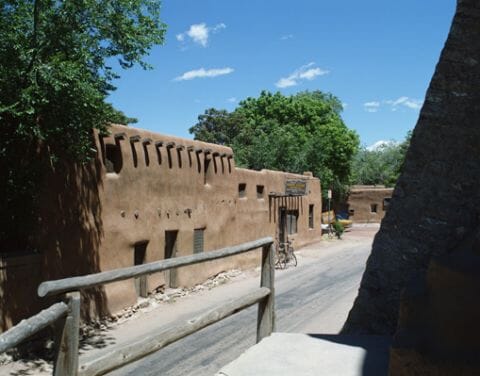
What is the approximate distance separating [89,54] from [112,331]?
6.48 metres

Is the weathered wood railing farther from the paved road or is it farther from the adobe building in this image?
the adobe building

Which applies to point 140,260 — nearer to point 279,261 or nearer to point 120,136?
point 120,136

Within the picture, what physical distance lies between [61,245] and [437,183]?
9602mm

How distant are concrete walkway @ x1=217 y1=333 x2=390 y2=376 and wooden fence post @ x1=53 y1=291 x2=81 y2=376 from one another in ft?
4.91

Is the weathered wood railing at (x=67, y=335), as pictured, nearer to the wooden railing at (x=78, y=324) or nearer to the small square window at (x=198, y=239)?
the wooden railing at (x=78, y=324)

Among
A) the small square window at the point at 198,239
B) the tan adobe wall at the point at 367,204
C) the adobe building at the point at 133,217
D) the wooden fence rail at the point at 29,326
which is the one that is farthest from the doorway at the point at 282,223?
the wooden fence rail at the point at 29,326

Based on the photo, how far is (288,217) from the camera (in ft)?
86.8

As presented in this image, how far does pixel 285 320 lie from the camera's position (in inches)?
506

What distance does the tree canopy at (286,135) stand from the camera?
34.6 m

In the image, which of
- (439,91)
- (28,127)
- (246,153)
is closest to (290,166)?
(246,153)

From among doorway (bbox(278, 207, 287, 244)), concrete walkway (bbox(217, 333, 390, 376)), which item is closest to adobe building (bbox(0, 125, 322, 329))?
doorway (bbox(278, 207, 287, 244))

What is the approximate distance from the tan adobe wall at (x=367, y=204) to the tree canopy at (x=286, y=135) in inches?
146

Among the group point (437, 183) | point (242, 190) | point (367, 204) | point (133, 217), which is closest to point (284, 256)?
point (242, 190)

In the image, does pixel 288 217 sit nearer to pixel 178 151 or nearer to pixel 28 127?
pixel 178 151
